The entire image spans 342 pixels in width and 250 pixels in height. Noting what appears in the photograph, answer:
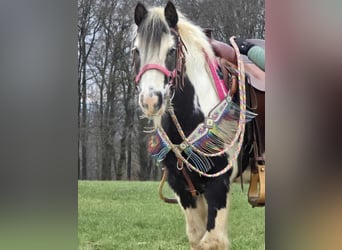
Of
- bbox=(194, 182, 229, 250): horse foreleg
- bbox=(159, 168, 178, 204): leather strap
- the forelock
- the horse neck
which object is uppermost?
the forelock

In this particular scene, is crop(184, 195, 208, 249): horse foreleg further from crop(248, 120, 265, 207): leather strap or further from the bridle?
the bridle

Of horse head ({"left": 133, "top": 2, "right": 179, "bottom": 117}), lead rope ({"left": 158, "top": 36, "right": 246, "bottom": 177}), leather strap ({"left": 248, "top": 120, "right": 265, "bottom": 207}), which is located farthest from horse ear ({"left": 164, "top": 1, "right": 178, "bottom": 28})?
leather strap ({"left": 248, "top": 120, "right": 265, "bottom": 207})

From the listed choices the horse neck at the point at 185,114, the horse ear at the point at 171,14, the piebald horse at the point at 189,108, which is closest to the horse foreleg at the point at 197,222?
the piebald horse at the point at 189,108

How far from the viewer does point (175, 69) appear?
2814 millimetres

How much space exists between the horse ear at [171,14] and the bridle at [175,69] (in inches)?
1.7

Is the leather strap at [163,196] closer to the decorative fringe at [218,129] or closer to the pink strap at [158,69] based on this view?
the decorative fringe at [218,129]

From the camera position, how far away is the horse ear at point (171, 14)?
279 cm

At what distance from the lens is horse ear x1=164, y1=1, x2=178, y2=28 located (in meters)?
2.79

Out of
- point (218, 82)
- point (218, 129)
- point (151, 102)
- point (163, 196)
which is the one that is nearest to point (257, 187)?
point (218, 129)

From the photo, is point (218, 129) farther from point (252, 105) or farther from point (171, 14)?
point (171, 14)
